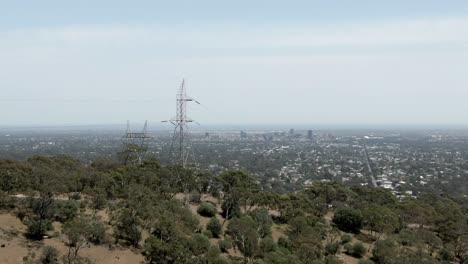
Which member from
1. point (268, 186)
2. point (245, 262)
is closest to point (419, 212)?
point (245, 262)

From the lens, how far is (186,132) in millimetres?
44094

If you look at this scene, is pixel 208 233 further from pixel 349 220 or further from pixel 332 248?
pixel 349 220

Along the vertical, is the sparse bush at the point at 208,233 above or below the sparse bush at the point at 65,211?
below

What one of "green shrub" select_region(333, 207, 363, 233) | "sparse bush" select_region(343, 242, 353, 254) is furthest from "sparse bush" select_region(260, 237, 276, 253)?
"green shrub" select_region(333, 207, 363, 233)

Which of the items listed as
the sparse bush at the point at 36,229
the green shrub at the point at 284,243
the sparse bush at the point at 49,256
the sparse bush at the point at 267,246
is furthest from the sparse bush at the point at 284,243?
the sparse bush at the point at 36,229

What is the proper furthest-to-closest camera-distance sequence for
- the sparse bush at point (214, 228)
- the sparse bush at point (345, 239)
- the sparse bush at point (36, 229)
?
the sparse bush at point (345, 239)
the sparse bush at point (214, 228)
the sparse bush at point (36, 229)

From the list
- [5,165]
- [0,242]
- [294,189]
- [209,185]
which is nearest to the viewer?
[0,242]

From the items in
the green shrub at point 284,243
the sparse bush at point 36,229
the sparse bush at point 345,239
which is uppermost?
the sparse bush at point 36,229

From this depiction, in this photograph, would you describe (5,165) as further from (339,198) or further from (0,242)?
(339,198)

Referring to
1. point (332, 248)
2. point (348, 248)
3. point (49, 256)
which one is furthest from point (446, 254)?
point (49, 256)

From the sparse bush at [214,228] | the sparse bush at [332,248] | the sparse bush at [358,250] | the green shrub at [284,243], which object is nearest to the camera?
the green shrub at [284,243]

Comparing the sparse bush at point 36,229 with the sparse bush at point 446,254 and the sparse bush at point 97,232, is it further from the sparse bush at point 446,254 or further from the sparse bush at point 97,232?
the sparse bush at point 446,254

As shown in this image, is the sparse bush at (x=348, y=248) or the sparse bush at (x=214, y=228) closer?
the sparse bush at (x=214, y=228)

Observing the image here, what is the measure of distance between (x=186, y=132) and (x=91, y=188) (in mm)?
13274
